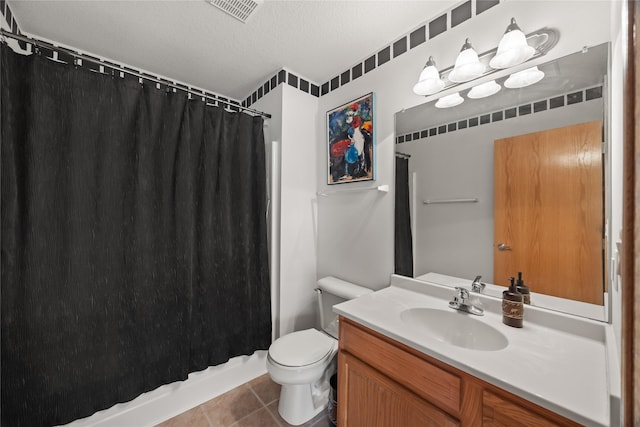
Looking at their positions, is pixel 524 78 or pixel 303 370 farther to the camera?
pixel 303 370

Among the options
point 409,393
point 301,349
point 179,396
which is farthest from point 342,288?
point 179,396

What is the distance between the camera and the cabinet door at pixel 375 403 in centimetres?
84

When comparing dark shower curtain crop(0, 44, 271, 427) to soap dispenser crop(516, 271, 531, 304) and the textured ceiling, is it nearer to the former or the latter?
the textured ceiling

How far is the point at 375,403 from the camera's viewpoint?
3.23 ft

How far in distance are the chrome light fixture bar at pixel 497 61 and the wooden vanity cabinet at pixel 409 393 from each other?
1.24m

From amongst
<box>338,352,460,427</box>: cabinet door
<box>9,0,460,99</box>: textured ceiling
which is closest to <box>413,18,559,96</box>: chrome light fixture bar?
<box>9,0,460,99</box>: textured ceiling

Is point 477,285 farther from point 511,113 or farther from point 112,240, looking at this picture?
point 112,240

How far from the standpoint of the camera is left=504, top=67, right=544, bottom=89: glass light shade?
1.02 metres

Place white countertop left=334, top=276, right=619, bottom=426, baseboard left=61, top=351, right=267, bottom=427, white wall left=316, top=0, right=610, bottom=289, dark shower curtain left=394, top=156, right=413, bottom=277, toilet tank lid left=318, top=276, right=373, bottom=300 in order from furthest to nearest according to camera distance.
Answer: toilet tank lid left=318, top=276, right=373, bottom=300 < dark shower curtain left=394, top=156, right=413, bottom=277 < baseboard left=61, top=351, right=267, bottom=427 < white wall left=316, top=0, right=610, bottom=289 < white countertop left=334, top=276, right=619, bottom=426

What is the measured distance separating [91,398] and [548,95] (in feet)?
8.23

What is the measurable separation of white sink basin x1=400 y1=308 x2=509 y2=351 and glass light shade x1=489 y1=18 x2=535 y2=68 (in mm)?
1106

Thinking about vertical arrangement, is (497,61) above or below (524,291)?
above

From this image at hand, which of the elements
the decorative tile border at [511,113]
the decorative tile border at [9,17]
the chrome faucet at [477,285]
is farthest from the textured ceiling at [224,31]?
the chrome faucet at [477,285]

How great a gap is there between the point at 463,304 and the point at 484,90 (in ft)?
3.30
